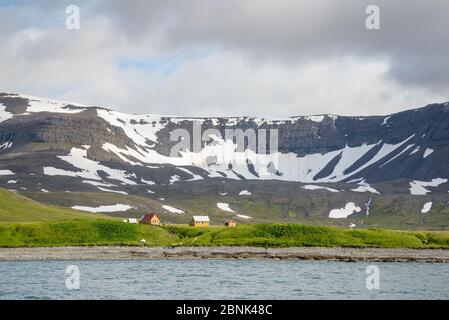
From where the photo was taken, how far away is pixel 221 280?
68188 millimetres

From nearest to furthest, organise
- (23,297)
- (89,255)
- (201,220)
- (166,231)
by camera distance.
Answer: (23,297), (89,255), (166,231), (201,220)

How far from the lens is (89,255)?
103062 mm

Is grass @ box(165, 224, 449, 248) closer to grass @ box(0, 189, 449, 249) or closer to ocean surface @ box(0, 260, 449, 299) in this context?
grass @ box(0, 189, 449, 249)

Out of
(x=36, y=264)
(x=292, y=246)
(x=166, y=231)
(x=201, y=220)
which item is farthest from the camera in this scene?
(x=201, y=220)

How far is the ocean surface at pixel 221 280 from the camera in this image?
2255 inches

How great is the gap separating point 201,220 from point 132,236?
60.5 metres

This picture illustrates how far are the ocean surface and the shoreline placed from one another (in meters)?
6.89

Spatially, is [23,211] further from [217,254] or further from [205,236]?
[217,254]

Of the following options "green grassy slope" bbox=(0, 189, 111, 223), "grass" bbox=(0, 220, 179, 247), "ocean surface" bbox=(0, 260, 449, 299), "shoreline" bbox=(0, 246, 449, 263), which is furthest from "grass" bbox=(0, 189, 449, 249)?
"green grassy slope" bbox=(0, 189, 111, 223)

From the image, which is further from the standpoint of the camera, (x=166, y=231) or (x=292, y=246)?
(x=166, y=231)

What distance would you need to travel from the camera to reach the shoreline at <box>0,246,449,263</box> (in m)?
102

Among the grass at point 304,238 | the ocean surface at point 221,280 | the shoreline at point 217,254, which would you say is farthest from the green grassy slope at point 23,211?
the ocean surface at point 221,280
